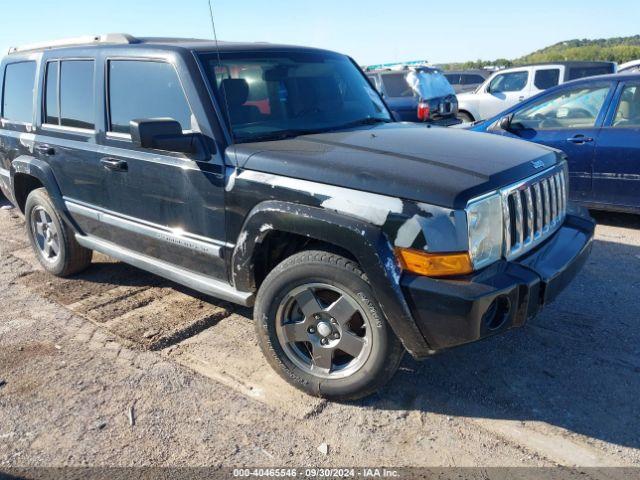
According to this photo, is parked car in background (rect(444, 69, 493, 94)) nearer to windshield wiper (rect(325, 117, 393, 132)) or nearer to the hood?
windshield wiper (rect(325, 117, 393, 132))

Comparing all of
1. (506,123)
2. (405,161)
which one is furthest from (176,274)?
(506,123)

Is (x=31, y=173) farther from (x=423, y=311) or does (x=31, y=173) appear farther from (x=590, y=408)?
(x=590, y=408)

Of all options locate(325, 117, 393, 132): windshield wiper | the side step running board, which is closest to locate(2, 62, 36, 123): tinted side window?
the side step running board

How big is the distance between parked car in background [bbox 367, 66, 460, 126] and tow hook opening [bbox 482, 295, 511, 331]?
967cm

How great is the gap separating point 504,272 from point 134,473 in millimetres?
1954

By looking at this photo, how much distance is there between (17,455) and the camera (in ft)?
8.92

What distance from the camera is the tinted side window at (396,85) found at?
12.4 meters

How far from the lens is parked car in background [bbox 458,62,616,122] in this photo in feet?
42.7

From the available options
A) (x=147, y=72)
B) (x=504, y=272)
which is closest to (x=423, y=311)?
(x=504, y=272)

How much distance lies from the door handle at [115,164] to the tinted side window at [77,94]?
Answer: 0.38 meters

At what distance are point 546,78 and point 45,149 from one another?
12.0 metres

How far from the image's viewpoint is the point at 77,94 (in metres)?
4.20

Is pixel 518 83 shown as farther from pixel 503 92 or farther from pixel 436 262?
pixel 436 262

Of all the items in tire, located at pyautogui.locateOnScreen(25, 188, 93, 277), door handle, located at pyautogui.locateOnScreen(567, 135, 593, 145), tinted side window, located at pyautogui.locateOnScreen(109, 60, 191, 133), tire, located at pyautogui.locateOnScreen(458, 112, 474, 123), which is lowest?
tire, located at pyautogui.locateOnScreen(458, 112, 474, 123)
